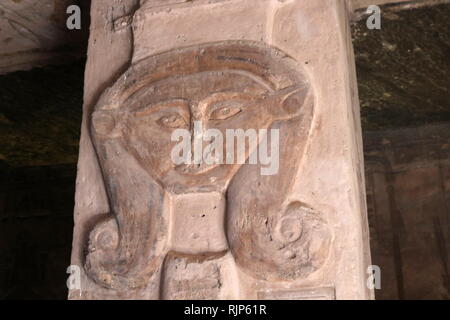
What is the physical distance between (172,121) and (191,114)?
0.07m

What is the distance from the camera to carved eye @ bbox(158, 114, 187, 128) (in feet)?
5.78

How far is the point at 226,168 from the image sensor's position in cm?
169

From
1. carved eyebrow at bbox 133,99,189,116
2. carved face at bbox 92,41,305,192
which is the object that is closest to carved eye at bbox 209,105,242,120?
carved face at bbox 92,41,305,192

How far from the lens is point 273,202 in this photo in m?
1.62

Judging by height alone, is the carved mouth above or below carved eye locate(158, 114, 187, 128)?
below

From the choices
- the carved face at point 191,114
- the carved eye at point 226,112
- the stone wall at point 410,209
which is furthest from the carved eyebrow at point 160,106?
the stone wall at point 410,209

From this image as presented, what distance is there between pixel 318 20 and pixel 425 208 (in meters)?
2.30

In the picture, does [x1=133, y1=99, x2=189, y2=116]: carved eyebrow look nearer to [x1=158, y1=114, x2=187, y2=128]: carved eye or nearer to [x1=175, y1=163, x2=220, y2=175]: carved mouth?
[x1=158, y1=114, x2=187, y2=128]: carved eye

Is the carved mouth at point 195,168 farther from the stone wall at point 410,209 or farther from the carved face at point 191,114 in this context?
the stone wall at point 410,209

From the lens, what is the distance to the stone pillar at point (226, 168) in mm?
1584

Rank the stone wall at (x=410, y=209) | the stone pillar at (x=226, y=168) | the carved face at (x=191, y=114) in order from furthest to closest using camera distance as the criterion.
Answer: the stone wall at (x=410, y=209) < the carved face at (x=191, y=114) < the stone pillar at (x=226, y=168)

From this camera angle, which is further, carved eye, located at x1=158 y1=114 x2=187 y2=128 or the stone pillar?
carved eye, located at x1=158 y1=114 x2=187 y2=128
